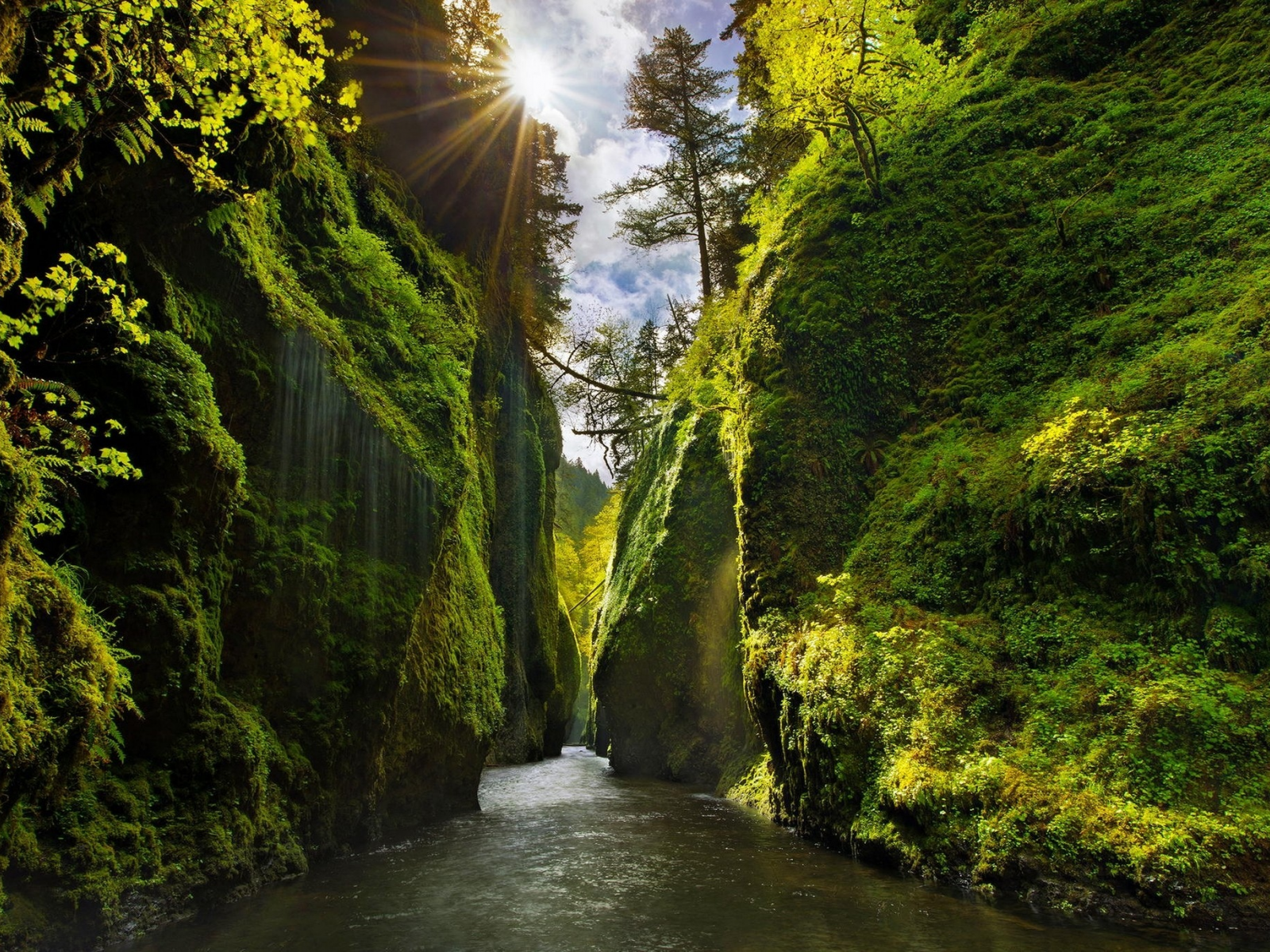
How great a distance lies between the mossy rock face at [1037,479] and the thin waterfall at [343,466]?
A: 6003 mm

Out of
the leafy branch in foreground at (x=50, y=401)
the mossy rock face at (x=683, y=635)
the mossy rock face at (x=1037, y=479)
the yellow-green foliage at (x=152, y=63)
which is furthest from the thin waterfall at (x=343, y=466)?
the mossy rock face at (x=683, y=635)

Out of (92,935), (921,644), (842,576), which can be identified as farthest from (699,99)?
(92,935)

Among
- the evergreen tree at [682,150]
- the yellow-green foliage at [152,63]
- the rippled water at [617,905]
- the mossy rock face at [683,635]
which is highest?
the evergreen tree at [682,150]

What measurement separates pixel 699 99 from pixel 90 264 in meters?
22.4

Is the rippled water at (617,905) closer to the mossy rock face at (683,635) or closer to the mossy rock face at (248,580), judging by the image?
the mossy rock face at (248,580)

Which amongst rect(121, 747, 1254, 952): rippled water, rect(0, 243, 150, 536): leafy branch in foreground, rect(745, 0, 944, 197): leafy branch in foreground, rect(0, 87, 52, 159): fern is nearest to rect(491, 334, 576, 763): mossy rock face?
rect(745, 0, 944, 197): leafy branch in foreground

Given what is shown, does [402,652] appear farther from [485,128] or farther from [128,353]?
[485,128]

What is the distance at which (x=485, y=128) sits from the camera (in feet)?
61.1

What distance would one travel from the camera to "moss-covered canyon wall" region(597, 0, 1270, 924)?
576 cm

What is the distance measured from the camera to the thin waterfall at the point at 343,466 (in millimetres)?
8188

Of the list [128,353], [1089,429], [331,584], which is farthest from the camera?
[331,584]

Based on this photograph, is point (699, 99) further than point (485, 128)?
Yes

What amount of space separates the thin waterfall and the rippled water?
4052 millimetres

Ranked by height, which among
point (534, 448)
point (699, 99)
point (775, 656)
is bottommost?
point (775, 656)
